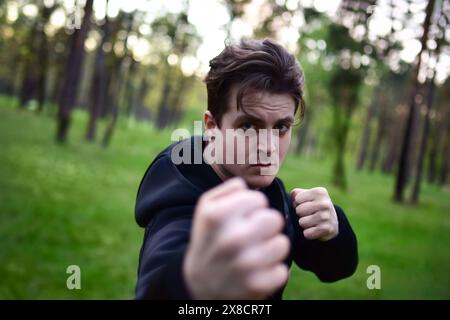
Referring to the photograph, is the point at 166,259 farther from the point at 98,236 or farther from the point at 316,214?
the point at 98,236

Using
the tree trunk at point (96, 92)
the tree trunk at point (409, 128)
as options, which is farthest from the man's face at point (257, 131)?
the tree trunk at point (96, 92)

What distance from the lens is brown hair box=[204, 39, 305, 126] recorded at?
164 centimetres

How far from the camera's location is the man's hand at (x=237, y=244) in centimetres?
88

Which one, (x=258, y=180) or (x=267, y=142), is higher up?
(x=267, y=142)

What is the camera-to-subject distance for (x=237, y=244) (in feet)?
2.88

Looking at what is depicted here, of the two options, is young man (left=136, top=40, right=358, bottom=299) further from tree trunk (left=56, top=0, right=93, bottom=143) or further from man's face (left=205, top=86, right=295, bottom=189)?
tree trunk (left=56, top=0, right=93, bottom=143)

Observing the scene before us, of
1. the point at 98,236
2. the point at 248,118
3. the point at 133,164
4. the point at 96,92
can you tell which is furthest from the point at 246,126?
the point at 96,92

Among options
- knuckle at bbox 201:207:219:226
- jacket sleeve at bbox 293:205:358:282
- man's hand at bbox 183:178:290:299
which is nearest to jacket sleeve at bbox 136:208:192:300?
man's hand at bbox 183:178:290:299

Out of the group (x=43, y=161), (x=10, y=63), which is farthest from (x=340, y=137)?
(x=10, y=63)

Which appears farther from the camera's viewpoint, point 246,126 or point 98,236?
point 98,236

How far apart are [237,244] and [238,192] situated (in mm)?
120

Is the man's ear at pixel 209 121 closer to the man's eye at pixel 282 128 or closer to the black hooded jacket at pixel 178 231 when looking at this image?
the black hooded jacket at pixel 178 231

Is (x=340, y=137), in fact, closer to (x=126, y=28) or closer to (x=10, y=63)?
(x=126, y=28)

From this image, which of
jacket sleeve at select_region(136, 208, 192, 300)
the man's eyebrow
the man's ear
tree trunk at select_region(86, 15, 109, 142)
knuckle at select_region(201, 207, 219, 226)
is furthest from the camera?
tree trunk at select_region(86, 15, 109, 142)
